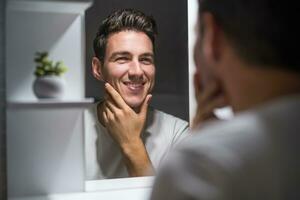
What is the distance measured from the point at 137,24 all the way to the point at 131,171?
70cm

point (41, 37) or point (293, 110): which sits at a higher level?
point (41, 37)

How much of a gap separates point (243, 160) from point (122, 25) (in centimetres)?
168

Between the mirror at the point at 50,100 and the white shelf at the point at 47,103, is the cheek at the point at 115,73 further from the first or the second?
the white shelf at the point at 47,103

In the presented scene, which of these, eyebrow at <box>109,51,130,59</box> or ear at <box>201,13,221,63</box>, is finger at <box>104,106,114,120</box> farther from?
ear at <box>201,13,221,63</box>

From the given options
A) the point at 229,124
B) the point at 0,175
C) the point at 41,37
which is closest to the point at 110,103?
the point at 41,37

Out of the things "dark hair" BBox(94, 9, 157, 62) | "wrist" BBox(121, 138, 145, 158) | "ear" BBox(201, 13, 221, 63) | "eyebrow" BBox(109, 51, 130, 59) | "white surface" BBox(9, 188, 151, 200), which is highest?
"dark hair" BBox(94, 9, 157, 62)

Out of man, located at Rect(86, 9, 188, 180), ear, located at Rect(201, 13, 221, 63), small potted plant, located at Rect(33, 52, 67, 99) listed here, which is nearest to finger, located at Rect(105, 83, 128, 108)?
man, located at Rect(86, 9, 188, 180)

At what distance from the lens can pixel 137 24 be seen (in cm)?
217

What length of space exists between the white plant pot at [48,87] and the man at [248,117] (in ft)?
4.39

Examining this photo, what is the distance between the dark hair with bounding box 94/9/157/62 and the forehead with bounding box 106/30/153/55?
19mm

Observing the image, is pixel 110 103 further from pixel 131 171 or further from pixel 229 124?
pixel 229 124

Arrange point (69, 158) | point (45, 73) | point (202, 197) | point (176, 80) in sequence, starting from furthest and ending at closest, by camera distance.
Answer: point (176, 80), point (69, 158), point (45, 73), point (202, 197)

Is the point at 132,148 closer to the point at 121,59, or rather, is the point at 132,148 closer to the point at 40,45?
the point at 121,59

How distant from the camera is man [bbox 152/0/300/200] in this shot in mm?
525
